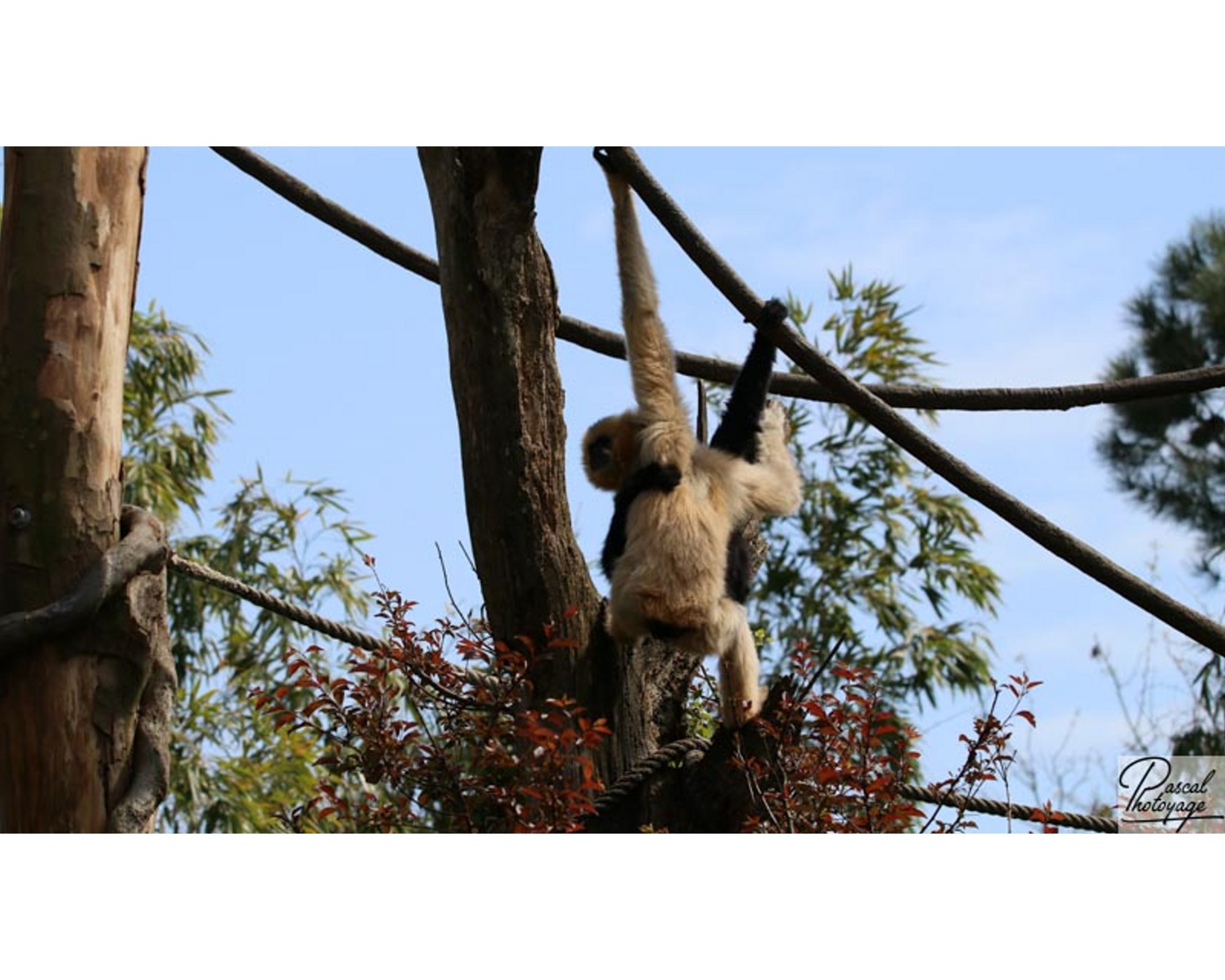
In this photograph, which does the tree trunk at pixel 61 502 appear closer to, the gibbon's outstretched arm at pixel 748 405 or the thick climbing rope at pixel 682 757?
the thick climbing rope at pixel 682 757

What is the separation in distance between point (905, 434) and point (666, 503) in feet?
3.49

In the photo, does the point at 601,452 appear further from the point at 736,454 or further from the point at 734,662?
the point at 734,662

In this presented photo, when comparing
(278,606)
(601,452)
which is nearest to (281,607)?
(278,606)

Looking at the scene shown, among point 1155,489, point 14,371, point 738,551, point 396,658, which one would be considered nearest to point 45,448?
point 14,371

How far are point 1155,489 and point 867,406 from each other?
9.55 m

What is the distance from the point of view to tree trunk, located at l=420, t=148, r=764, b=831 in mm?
3707

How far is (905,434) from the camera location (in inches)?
149

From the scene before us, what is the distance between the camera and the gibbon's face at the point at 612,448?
4.86m

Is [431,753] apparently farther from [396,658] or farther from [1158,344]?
[1158,344]

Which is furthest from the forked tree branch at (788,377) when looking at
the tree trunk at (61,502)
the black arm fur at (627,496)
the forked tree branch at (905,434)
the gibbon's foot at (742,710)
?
the tree trunk at (61,502)

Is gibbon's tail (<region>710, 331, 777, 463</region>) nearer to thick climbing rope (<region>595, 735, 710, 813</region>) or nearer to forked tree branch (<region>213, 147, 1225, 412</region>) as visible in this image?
forked tree branch (<region>213, 147, 1225, 412</region>)

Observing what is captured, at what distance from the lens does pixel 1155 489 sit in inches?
497

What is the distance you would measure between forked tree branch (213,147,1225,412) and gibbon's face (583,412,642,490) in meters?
0.29

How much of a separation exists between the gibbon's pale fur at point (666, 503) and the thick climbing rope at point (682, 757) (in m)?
0.29
